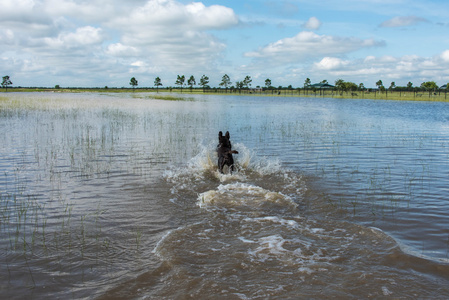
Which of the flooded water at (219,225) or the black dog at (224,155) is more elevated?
the black dog at (224,155)

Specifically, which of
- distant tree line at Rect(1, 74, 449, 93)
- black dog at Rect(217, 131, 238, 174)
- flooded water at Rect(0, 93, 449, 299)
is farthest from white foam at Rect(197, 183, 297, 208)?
distant tree line at Rect(1, 74, 449, 93)

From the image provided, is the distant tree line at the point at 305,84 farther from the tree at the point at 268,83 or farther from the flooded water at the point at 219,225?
the flooded water at the point at 219,225

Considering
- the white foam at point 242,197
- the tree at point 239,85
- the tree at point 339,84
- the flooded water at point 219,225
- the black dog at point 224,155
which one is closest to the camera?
the flooded water at point 219,225

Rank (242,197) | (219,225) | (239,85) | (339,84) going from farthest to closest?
1. (239,85)
2. (339,84)
3. (242,197)
4. (219,225)

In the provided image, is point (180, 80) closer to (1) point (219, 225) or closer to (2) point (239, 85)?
(2) point (239, 85)

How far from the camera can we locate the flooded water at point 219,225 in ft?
17.9

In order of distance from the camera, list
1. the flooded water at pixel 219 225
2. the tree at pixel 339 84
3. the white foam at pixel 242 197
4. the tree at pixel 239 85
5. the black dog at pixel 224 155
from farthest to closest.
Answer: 1. the tree at pixel 239 85
2. the tree at pixel 339 84
3. the black dog at pixel 224 155
4. the white foam at pixel 242 197
5. the flooded water at pixel 219 225

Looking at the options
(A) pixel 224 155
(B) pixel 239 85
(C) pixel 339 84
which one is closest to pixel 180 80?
(B) pixel 239 85

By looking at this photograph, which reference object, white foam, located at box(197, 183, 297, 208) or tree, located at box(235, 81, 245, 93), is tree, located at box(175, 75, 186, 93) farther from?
white foam, located at box(197, 183, 297, 208)

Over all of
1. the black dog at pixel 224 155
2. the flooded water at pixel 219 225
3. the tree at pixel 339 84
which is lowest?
the flooded water at pixel 219 225

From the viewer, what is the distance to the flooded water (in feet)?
17.9

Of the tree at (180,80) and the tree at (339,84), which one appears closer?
the tree at (339,84)

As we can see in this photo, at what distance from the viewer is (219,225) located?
802 cm

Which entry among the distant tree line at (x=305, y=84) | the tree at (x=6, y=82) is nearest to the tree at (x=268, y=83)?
the distant tree line at (x=305, y=84)
